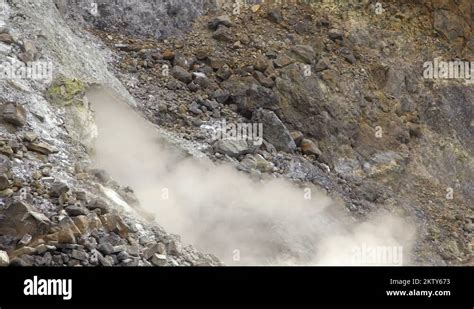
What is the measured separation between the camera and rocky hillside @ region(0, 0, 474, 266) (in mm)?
11656

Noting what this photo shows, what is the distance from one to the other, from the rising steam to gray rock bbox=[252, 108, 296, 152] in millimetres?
1384

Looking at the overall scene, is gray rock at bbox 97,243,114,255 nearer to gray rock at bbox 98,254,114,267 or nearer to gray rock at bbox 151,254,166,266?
gray rock at bbox 98,254,114,267

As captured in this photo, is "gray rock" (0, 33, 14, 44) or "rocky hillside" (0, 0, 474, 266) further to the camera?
"gray rock" (0, 33, 14, 44)

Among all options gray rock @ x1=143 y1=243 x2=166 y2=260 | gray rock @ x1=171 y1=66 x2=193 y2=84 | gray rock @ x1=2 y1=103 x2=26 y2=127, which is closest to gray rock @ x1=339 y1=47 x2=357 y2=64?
gray rock @ x1=171 y1=66 x2=193 y2=84

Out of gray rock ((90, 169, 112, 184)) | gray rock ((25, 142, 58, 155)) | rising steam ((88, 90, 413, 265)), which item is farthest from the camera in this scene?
A: rising steam ((88, 90, 413, 265))

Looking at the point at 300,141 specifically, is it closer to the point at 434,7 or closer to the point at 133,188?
the point at 133,188

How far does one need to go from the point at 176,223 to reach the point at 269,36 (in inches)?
307

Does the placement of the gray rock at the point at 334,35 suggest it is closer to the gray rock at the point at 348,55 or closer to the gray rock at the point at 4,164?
the gray rock at the point at 348,55

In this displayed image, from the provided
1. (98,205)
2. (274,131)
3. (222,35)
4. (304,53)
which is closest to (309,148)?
(274,131)

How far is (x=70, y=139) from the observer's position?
36.6 ft

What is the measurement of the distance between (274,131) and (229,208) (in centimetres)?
337

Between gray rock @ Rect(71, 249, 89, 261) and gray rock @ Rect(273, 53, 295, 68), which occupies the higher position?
gray rock @ Rect(273, 53, 295, 68)

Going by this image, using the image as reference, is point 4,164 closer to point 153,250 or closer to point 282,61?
point 153,250

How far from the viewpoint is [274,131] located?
50.6 ft
